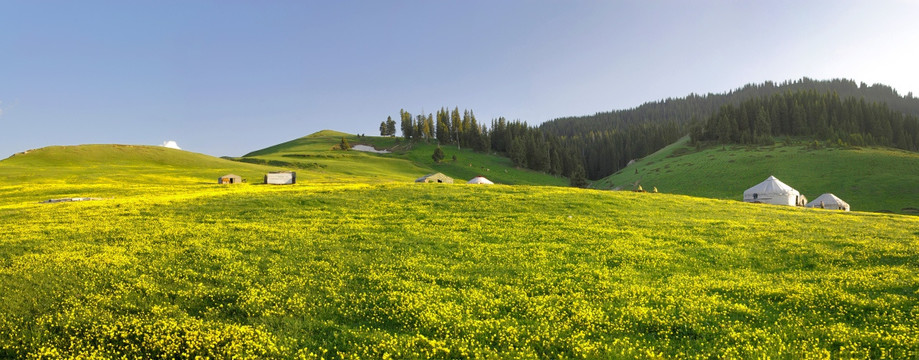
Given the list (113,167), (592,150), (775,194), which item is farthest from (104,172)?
(592,150)

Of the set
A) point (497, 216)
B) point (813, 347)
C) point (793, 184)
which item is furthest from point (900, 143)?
point (813, 347)

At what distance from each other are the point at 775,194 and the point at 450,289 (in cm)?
7941

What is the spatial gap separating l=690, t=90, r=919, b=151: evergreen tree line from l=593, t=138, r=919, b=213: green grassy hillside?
43.2ft

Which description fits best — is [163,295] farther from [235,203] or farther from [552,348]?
[235,203]

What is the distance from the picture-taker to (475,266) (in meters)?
15.9

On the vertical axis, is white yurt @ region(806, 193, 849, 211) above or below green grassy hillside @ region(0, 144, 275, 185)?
below

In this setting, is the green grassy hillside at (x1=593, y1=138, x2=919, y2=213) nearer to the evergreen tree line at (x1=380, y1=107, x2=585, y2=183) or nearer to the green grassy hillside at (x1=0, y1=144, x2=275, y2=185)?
the evergreen tree line at (x1=380, y1=107, x2=585, y2=183)

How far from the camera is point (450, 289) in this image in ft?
42.3

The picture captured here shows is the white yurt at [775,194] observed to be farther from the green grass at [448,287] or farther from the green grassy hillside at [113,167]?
the green grassy hillside at [113,167]

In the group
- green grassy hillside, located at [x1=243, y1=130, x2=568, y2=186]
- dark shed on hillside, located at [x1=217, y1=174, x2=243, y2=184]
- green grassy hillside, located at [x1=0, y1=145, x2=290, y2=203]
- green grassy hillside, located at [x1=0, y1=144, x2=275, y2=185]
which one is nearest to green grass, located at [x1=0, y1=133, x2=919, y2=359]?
green grassy hillside, located at [x1=0, y1=145, x2=290, y2=203]

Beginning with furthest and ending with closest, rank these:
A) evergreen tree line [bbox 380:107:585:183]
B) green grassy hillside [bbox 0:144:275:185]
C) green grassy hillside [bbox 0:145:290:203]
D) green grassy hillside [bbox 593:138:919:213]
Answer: evergreen tree line [bbox 380:107:585:183] < green grassy hillside [bbox 593:138:919:213] < green grassy hillside [bbox 0:144:275:185] < green grassy hillside [bbox 0:145:290:203]

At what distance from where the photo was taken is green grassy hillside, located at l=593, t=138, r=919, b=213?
82062mm

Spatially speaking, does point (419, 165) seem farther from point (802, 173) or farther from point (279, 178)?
point (802, 173)

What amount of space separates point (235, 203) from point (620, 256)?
1148 inches
